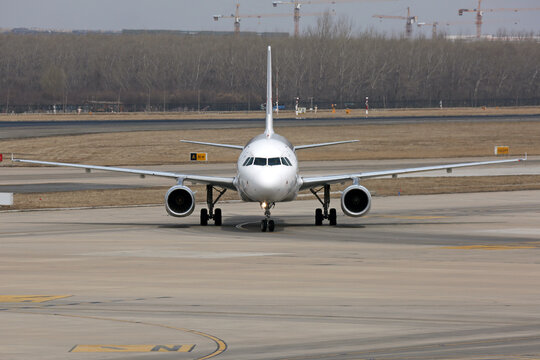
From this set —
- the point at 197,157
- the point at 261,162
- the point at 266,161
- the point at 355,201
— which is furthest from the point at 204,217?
the point at 197,157

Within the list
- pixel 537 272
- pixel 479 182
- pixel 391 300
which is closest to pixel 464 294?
pixel 391 300

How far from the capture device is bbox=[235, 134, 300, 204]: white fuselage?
38.5 metres

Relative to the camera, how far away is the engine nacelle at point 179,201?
4150 cm

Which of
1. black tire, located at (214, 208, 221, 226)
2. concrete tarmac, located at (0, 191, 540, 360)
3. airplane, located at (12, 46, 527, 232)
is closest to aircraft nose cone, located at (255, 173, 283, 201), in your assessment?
airplane, located at (12, 46, 527, 232)

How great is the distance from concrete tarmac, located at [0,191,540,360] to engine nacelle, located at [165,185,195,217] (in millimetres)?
893

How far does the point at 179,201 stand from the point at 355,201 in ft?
24.1

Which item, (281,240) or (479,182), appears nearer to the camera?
(281,240)

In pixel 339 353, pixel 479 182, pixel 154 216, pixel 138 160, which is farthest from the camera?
pixel 138 160

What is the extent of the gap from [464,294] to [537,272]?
5.01 metres

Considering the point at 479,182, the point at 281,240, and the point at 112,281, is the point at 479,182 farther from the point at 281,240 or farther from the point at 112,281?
the point at 112,281

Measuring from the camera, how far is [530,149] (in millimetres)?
99625

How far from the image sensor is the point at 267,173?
38531 millimetres

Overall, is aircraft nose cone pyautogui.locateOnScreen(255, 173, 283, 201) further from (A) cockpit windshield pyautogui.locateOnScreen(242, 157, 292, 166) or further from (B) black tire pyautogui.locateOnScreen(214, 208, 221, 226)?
(B) black tire pyautogui.locateOnScreen(214, 208, 221, 226)

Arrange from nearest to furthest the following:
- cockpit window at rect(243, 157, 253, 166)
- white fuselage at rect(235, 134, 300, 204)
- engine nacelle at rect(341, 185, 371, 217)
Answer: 1. white fuselage at rect(235, 134, 300, 204)
2. cockpit window at rect(243, 157, 253, 166)
3. engine nacelle at rect(341, 185, 371, 217)
